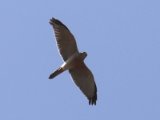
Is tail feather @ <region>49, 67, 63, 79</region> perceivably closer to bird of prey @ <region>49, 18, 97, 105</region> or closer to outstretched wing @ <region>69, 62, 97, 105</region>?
bird of prey @ <region>49, 18, 97, 105</region>

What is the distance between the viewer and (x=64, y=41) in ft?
44.2

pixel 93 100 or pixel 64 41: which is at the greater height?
pixel 64 41

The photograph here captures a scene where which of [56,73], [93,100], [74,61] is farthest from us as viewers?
[93,100]

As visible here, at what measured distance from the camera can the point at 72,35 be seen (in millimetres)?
13359

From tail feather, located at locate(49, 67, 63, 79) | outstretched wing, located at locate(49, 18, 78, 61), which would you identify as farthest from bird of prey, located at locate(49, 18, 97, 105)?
tail feather, located at locate(49, 67, 63, 79)

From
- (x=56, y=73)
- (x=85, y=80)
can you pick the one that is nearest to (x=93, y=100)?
(x=85, y=80)

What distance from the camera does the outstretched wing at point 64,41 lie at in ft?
44.0

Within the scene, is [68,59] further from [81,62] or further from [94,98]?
[94,98]

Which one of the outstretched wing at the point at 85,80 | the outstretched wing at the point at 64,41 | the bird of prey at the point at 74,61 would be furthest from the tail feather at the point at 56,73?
the outstretched wing at the point at 64,41

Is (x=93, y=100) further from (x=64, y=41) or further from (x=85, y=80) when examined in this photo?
(x=64, y=41)

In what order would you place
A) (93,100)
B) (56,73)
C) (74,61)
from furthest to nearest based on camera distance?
(93,100) → (74,61) → (56,73)

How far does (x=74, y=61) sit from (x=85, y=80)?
78cm

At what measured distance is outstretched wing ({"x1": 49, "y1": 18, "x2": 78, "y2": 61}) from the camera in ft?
44.0

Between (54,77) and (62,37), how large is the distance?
164 centimetres
